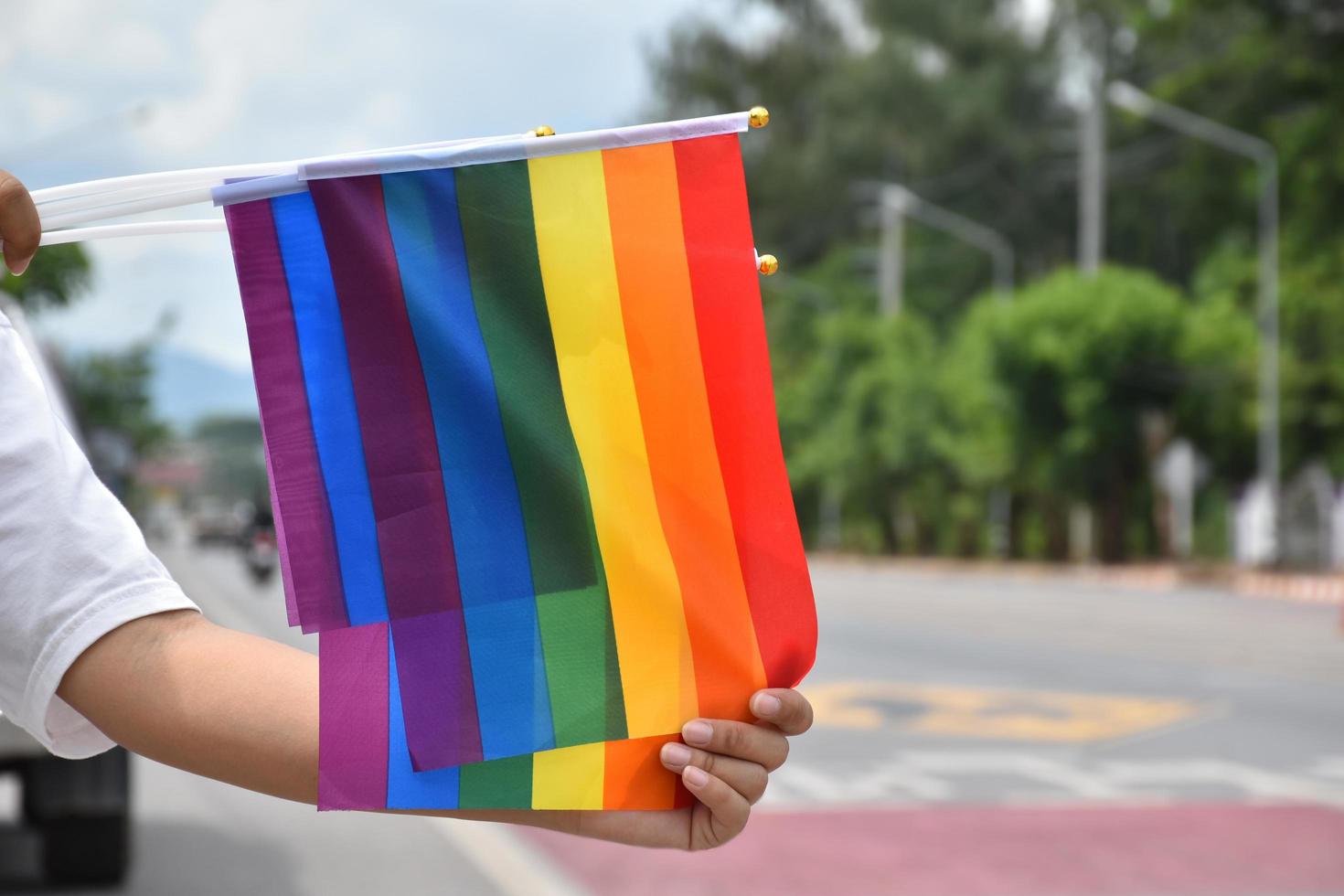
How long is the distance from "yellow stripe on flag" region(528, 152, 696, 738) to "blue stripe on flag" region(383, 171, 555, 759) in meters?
0.07

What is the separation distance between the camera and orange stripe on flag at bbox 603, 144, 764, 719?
1674 millimetres

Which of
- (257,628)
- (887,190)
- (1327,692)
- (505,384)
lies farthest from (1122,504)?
(505,384)

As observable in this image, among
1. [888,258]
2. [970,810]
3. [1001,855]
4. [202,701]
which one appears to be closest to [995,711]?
[970,810]

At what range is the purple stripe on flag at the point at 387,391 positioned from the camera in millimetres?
1688

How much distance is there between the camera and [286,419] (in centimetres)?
170

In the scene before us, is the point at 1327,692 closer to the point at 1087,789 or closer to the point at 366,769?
the point at 1087,789

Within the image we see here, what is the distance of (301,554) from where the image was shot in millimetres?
1679

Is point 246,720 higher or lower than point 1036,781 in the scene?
higher

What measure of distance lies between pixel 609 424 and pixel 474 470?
0.41 feet

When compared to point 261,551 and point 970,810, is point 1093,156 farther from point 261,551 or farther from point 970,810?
point 970,810

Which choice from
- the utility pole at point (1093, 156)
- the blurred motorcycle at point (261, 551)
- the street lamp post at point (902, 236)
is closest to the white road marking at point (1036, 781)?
the blurred motorcycle at point (261, 551)

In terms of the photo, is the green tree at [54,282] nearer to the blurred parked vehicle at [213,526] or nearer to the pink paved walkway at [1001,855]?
the pink paved walkway at [1001,855]

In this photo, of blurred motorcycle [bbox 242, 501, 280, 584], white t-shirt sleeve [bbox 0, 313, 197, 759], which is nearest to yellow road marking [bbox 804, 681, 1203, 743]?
white t-shirt sleeve [bbox 0, 313, 197, 759]

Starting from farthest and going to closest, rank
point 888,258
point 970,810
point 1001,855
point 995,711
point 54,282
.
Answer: point 888,258, point 995,711, point 970,810, point 1001,855, point 54,282
